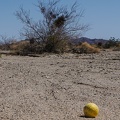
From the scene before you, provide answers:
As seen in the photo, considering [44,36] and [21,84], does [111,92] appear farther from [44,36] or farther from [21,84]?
[44,36]

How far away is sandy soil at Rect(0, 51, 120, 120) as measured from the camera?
281 inches

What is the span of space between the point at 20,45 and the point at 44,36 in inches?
61.1

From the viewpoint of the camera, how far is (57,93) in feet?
29.8

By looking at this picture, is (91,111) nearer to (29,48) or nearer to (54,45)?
(29,48)

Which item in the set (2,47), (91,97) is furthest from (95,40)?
(91,97)

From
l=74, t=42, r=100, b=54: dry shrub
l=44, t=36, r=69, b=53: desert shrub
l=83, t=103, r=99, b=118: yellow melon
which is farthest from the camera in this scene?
l=44, t=36, r=69, b=53: desert shrub

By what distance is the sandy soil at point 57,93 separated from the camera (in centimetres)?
714

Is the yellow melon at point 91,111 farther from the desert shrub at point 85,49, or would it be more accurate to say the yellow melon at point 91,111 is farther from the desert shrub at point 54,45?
the desert shrub at point 54,45

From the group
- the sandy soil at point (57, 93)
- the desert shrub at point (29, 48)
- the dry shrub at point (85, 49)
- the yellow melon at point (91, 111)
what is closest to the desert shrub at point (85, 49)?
the dry shrub at point (85, 49)

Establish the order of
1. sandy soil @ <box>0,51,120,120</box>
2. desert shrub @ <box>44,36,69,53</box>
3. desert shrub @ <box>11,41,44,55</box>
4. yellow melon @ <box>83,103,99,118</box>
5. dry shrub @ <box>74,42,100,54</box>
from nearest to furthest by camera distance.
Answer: yellow melon @ <box>83,103,99,118</box>
sandy soil @ <box>0,51,120,120</box>
dry shrub @ <box>74,42,100,54</box>
desert shrub @ <box>11,41,44,55</box>
desert shrub @ <box>44,36,69,53</box>

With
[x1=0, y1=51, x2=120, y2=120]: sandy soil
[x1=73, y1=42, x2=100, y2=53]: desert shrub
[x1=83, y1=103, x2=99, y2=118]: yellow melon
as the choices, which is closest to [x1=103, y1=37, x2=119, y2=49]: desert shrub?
[x1=73, y1=42, x2=100, y2=53]: desert shrub

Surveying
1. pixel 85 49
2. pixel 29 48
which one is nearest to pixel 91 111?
pixel 85 49

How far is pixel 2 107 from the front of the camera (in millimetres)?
7559

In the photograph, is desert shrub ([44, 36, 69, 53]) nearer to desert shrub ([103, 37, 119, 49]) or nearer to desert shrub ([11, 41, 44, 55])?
desert shrub ([11, 41, 44, 55])
